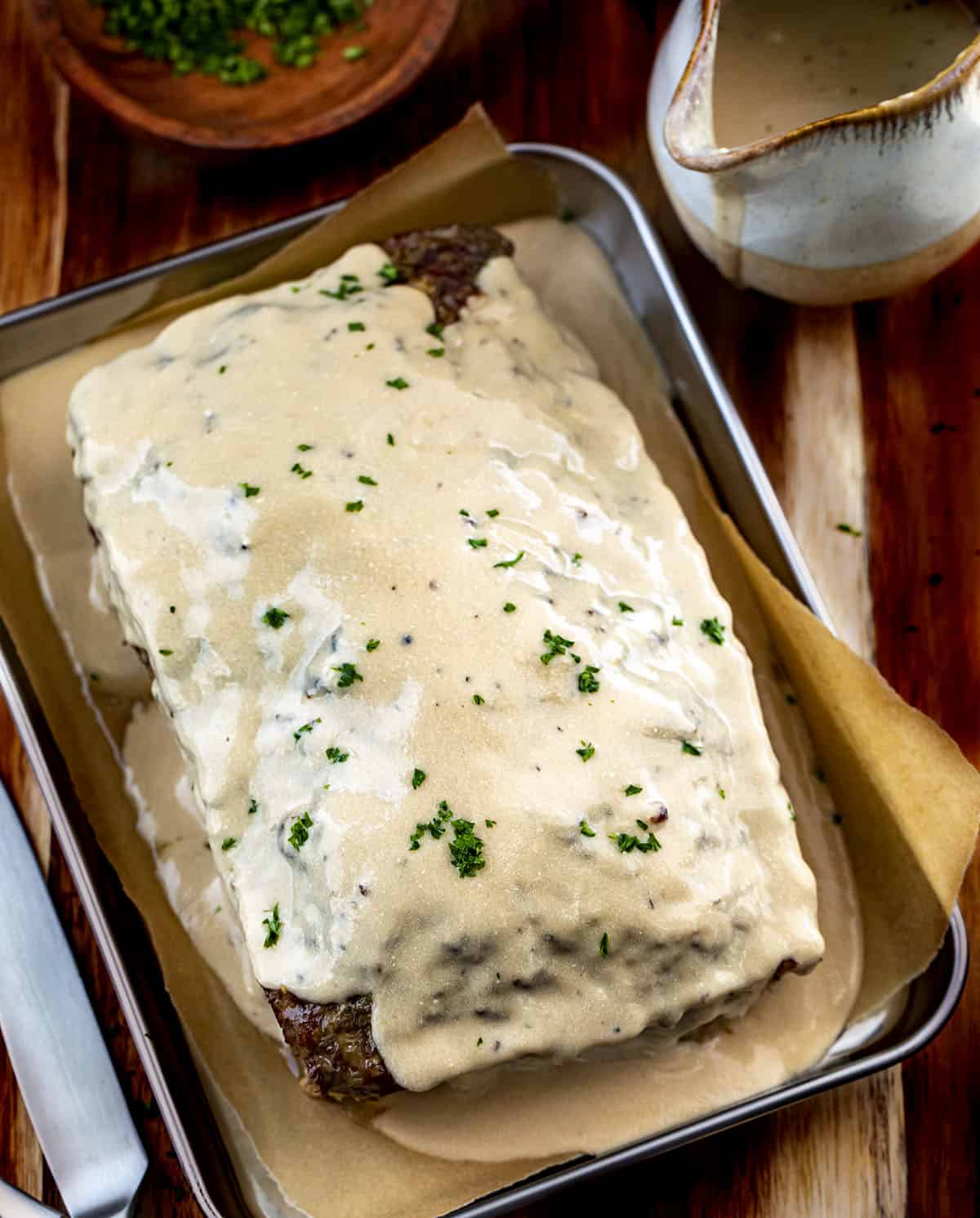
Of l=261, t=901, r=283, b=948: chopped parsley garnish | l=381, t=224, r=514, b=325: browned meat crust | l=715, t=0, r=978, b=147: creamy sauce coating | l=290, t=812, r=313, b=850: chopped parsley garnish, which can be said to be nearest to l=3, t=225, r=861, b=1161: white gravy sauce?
l=261, t=901, r=283, b=948: chopped parsley garnish

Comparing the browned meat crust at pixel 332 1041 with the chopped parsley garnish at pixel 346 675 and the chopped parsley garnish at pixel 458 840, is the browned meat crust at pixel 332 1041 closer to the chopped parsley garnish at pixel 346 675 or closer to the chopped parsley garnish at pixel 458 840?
the chopped parsley garnish at pixel 458 840

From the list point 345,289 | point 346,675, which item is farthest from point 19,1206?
point 345,289

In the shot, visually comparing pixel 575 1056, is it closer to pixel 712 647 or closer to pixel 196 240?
pixel 712 647

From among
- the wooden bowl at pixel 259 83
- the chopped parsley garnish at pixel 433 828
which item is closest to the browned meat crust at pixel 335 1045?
the chopped parsley garnish at pixel 433 828

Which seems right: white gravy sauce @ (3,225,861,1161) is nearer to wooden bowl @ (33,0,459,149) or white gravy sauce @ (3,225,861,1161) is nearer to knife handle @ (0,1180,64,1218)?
knife handle @ (0,1180,64,1218)

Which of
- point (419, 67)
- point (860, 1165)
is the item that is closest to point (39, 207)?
point (419, 67)

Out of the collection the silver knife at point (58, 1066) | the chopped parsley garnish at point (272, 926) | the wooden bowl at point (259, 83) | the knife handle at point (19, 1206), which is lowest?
the knife handle at point (19, 1206)
